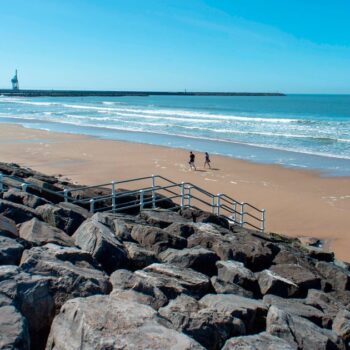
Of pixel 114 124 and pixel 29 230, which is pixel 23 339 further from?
pixel 114 124

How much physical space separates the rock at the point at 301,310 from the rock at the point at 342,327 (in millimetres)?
101

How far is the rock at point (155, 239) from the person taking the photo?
7.55 metres

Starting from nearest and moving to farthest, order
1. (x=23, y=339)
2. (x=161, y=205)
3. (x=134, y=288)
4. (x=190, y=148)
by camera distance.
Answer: (x=23, y=339), (x=134, y=288), (x=161, y=205), (x=190, y=148)

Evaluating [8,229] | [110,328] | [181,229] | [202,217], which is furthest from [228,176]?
[110,328]

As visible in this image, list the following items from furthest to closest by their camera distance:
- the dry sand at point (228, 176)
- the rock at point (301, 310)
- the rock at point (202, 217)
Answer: the dry sand at point (228, 176) < the rock at point (202, 217) < the rock at point (301, 310)

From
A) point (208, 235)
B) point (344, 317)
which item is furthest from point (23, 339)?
point (208, 235)

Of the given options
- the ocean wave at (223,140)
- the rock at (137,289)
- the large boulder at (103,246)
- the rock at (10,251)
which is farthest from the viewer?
the ocean wave at (223,140)

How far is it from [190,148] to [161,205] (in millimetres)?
21368

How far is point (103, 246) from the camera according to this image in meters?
6.32

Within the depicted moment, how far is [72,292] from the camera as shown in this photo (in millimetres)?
A: 4730

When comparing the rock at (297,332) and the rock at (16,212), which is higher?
the rock at (16,212)

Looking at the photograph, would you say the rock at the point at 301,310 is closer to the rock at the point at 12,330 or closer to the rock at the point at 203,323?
the rock at the point at 203,323

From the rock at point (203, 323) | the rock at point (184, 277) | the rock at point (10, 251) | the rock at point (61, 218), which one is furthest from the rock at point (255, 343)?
the rock at point (61, 218)

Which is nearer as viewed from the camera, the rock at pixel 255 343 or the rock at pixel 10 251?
the rock at pixel 255 343
